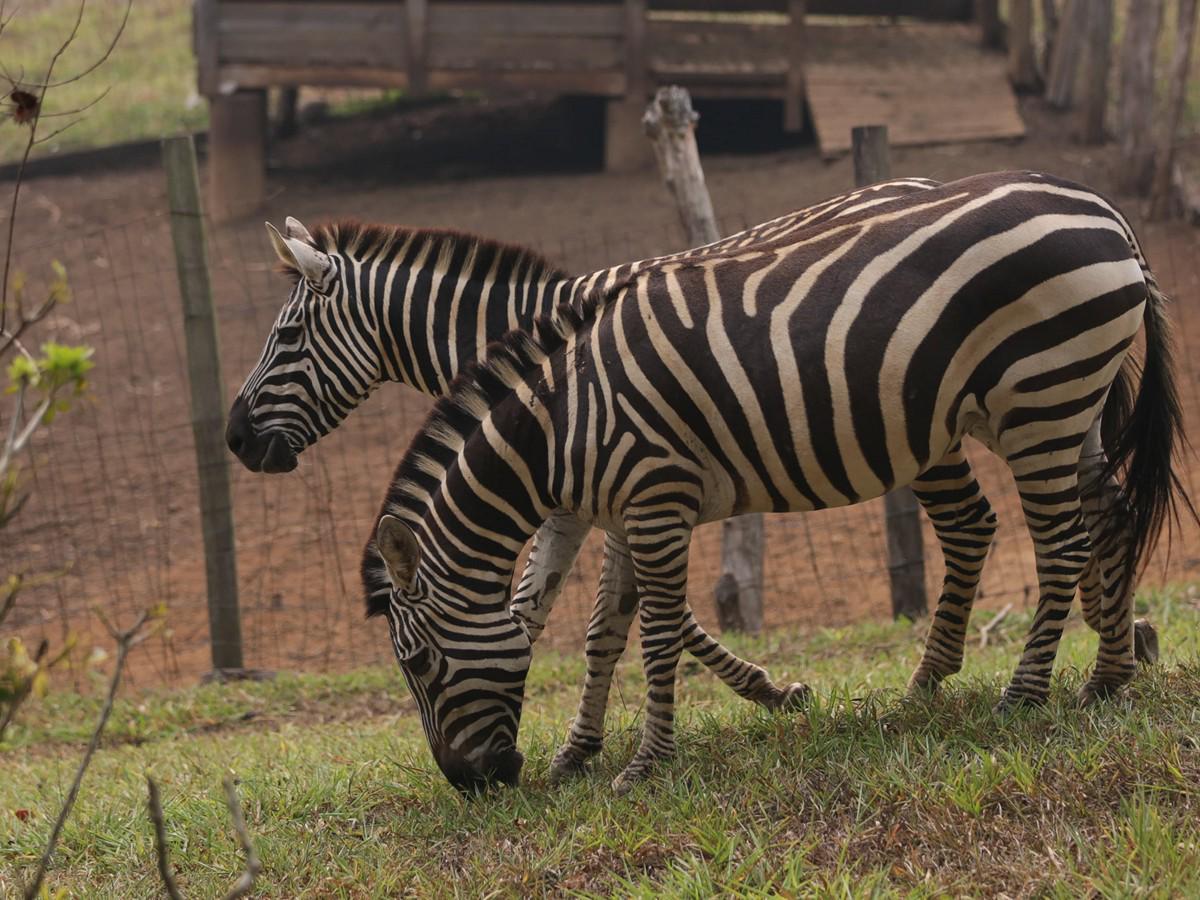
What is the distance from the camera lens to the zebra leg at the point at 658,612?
439 centimetres

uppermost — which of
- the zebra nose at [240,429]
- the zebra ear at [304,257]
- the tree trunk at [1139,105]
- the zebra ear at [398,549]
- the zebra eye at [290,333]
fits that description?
the tree trunk at [1139,105]

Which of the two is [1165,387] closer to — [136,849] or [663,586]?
[663,586]

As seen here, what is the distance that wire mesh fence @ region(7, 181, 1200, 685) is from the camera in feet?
28.5

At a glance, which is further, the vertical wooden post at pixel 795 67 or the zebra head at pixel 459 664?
the vertical wooden post at pixel 795 67

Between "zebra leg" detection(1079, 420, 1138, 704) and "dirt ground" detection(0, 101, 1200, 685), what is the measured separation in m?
2.58

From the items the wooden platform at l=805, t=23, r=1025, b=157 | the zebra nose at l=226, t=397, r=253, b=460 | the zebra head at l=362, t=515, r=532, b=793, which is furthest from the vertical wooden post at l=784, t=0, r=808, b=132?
the zebra head at l=362, t=515, r=532, b=793

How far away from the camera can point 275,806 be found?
4785 mm

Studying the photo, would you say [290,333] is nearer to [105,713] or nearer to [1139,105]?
[105,713]

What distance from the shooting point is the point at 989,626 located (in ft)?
23.5

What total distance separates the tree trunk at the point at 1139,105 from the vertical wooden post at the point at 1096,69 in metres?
1.16

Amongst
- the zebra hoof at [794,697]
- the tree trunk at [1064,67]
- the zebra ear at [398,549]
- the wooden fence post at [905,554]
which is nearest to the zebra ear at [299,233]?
the zebra ear at [398,549]

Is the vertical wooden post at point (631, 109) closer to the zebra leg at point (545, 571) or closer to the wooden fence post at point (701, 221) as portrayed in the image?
the wooden fence post at point (701, 221)

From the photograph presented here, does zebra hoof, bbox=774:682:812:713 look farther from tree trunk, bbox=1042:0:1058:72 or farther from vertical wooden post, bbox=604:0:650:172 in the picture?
tree trunk, bbox=1042:0:1058:72

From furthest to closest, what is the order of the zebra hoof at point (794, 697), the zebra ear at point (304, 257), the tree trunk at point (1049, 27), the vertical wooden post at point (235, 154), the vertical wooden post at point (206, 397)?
the tree trunk at point (1049, 27) < the vertical wooden post at point (235, 154) < the vertical wooden post at point (206, 397) < the zebra ear at point (304, 257) < the zebra hoof at point (794, 697)
